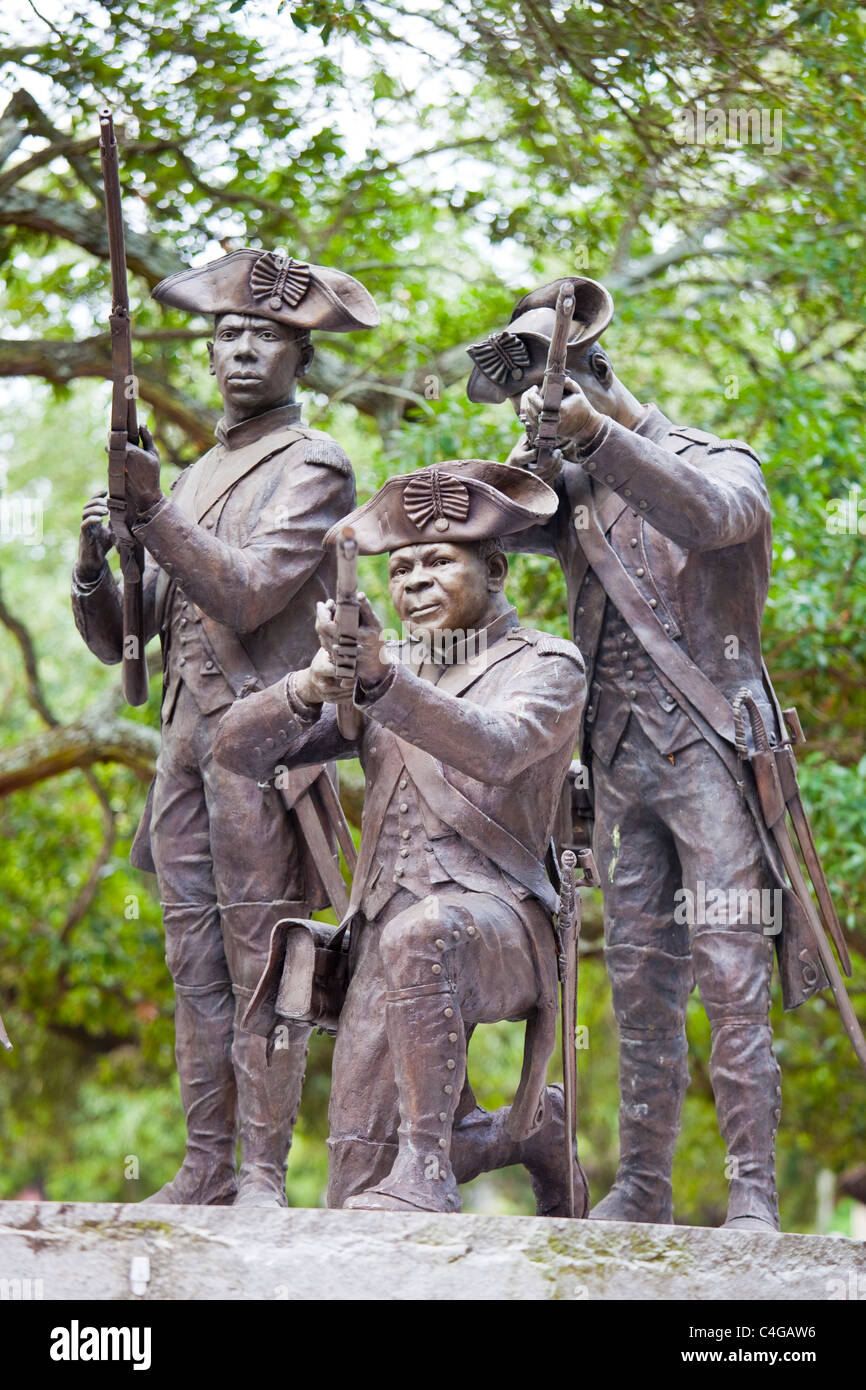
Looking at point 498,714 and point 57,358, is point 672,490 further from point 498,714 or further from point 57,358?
point 57,358

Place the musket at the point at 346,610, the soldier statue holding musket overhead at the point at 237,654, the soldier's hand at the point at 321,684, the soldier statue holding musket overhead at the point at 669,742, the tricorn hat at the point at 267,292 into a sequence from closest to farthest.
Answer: the musket at the point at 346,610 → the soldier's hand at the point at 321,684 → the soldier statue holding musket overhead at the point at 669,742 → the soldier statue holding musket overhead at the point at 237,654 → the tricorn hat at the point at 267,292

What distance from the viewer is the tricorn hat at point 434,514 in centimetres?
542

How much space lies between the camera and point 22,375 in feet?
36.5

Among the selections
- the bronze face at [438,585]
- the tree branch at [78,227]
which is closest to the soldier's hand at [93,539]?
the bronze face at [438,585]

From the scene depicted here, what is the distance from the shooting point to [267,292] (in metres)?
6.28

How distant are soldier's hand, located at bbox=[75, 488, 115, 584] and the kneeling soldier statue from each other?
3.37ft

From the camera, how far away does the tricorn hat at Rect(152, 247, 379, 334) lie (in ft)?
20.5

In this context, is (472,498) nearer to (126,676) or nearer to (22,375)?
(126,676)

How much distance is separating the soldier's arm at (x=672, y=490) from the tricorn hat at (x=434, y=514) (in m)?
0.47

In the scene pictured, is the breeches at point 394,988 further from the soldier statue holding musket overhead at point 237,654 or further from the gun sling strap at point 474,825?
the soldier statue holding musket overhead at point 237,654

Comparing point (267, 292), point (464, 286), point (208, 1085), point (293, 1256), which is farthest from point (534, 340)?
point (464, 286)

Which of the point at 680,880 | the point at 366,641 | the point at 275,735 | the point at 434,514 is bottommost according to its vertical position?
the point at 680,880

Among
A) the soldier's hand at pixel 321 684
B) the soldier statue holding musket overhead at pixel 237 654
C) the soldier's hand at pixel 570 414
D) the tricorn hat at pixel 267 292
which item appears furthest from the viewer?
the tricorn hat at pixel 267 292

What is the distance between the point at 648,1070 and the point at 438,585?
1815mm
